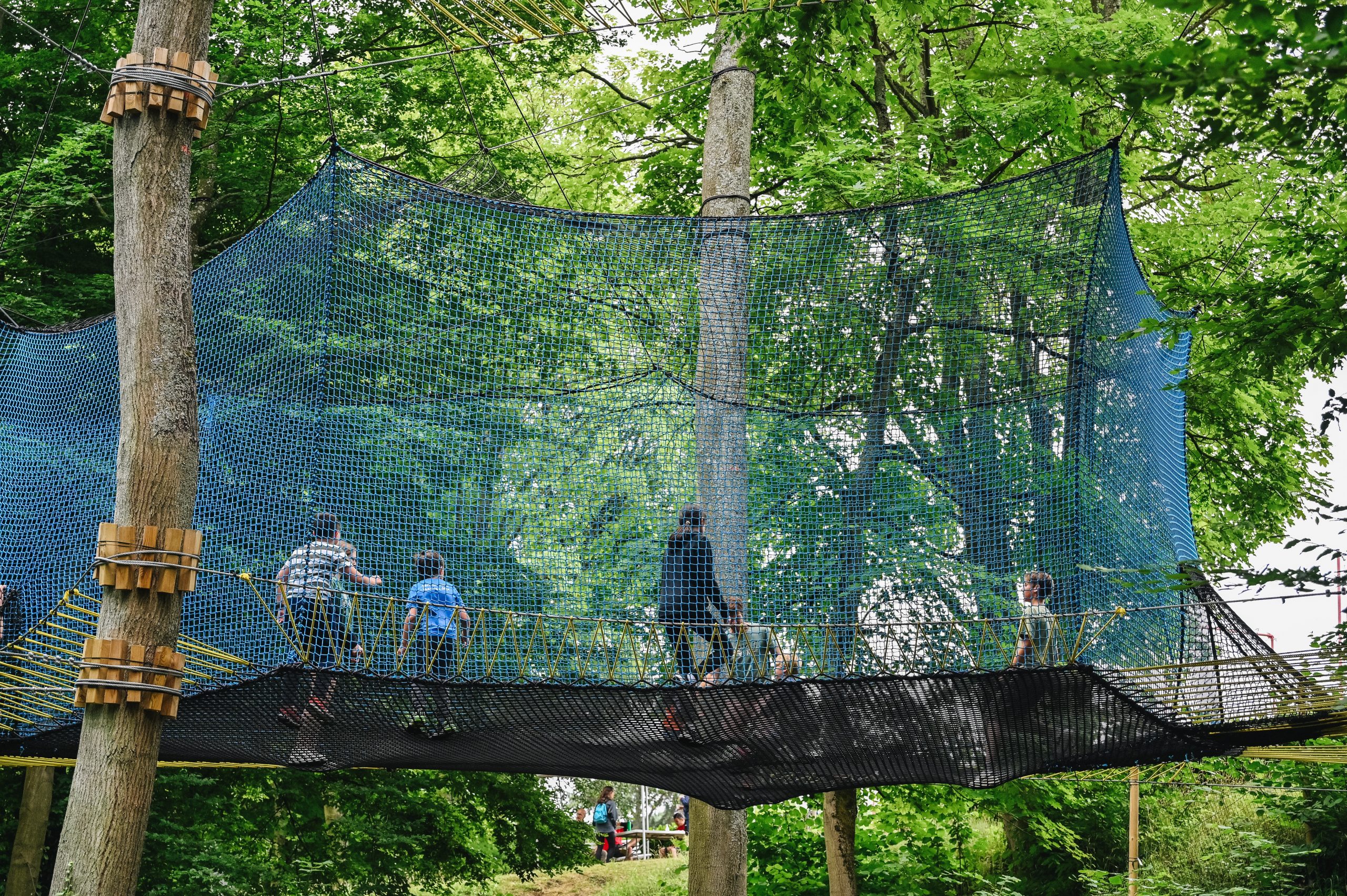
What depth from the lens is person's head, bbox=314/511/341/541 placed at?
172 inches

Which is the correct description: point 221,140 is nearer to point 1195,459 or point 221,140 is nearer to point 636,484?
point 636,484

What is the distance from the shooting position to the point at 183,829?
7113 mm

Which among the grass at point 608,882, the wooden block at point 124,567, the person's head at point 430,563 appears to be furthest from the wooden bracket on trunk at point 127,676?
the grass at point 608,882

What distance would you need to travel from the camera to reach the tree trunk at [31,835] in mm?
6828

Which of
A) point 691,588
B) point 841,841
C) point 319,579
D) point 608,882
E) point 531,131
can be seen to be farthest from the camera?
point 608,882

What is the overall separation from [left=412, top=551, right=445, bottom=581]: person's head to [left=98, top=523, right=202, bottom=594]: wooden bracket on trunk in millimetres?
956

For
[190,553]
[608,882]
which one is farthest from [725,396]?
[608,882]

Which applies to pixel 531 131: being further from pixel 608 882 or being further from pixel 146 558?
pixel 608 882

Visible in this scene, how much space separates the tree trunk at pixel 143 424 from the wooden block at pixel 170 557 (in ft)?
0.12

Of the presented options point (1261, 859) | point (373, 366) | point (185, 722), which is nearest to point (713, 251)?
point (373, 366)

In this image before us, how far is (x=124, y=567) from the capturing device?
11.9 ft

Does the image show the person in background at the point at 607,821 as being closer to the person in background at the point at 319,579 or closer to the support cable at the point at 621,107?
the support cable at the point at 621,107

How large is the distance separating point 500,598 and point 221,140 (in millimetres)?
4535

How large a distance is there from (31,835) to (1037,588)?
5.64 m
